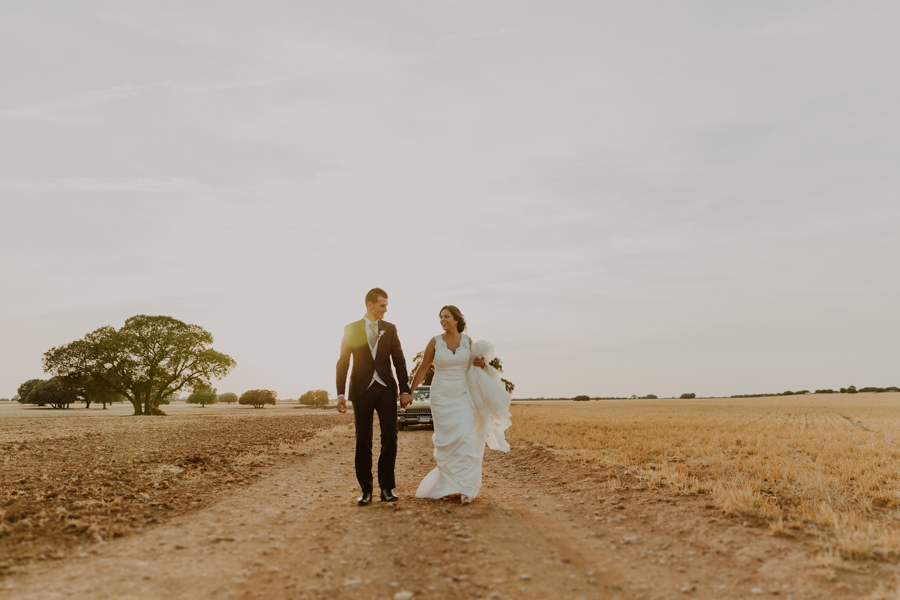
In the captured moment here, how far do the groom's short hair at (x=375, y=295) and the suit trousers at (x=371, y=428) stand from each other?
1154 millimetres

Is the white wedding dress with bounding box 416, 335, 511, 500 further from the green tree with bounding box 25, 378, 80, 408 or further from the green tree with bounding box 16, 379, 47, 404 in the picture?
the green tree with bounding box 16, 379, 47, 404

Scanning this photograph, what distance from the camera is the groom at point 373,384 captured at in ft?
22.5

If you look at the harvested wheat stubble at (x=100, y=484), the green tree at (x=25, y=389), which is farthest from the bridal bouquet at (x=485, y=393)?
the green tree at (x=25, y=389)

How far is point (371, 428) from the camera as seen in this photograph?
22.5ft

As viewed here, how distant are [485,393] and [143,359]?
47.8 metres

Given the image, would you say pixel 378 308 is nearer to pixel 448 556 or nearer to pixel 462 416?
pixel 462 416

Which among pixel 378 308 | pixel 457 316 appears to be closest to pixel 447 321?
pixel 457 316

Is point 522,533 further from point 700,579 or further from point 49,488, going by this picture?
point 49,488

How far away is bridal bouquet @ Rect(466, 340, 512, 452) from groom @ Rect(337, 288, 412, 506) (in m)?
1.10

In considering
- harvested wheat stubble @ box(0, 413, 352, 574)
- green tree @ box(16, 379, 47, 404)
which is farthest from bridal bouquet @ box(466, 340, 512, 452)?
green tree @ box(16, 379, 47, 404)

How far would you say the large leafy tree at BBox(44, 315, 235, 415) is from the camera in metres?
45.6

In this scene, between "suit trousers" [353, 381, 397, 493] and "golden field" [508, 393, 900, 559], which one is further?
"suit trousers" [353, 381, 397, 493]

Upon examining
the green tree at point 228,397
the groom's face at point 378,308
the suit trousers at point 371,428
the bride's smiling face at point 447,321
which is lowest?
the green tree at point 228,397

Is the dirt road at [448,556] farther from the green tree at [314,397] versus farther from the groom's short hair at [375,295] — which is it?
the green tree at [314,397]
